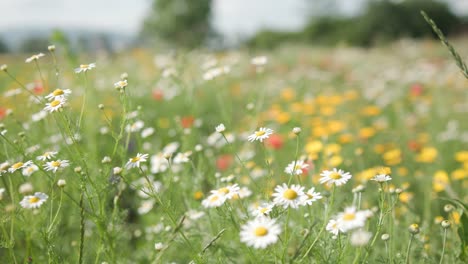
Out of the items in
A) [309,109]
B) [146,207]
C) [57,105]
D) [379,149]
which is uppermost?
[57,105]

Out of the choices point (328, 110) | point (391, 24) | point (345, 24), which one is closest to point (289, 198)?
point (328, 110)

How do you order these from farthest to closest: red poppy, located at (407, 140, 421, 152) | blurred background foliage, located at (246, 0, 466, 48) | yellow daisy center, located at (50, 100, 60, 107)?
blurred background foliage, located at (246, 0, 466, 48), red poppy, located at (407, 140, 421, 152), yellow daisy center, located at (50, 100, 60, 107)

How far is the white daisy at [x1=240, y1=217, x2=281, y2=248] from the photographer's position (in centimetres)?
96

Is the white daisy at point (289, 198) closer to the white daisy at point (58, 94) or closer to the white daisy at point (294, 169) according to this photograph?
the white daisy at point (294, 169)

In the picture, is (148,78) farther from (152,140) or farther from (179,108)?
(152,140)

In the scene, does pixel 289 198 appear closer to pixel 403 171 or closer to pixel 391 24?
pixel 403 171

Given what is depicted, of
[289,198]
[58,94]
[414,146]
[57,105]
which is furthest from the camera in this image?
[414,146]

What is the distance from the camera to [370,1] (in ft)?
76.3

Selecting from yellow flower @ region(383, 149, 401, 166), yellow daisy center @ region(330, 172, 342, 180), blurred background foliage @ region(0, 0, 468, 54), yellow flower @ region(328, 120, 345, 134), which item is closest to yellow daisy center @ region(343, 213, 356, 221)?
yellow daisy center @ region(330, 172, 342, 180)

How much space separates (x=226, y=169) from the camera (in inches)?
114

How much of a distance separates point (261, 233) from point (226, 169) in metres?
1.90

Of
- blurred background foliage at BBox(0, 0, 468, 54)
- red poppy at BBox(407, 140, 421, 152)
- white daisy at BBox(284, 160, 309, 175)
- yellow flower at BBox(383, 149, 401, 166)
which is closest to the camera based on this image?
white daisy at BBox(284, 160, 309, 175)

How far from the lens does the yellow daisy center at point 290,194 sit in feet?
3.76

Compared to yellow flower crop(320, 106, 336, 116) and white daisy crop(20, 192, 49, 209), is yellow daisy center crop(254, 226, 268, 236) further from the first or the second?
yellow flower crop(320, 106, 336, 116)
